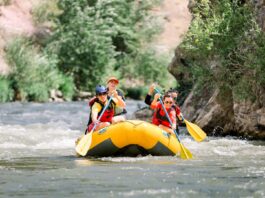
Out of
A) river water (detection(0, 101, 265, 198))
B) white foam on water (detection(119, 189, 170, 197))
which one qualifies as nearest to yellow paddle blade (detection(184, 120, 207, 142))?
river water (detection(0, 101, 265, 198))

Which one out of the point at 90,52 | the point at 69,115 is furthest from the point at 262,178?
Result: the point at 90,52

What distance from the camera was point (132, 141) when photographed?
30.5ft

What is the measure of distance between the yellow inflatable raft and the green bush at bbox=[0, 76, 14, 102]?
1925 cm

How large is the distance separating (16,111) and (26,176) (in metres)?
15.2

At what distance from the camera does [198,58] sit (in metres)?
15.0

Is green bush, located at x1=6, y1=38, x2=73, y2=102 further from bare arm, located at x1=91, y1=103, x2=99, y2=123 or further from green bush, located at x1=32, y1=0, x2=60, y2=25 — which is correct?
bare arm, located at x1=91, y1=103, x2=99, y2=123

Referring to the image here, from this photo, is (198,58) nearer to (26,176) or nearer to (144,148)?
(144,148)

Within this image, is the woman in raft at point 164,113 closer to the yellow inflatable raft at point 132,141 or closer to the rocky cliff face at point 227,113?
the yellow inflatable raft at point 132,141

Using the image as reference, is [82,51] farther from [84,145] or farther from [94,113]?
[84,145]

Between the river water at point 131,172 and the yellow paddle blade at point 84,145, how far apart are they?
0.11 m

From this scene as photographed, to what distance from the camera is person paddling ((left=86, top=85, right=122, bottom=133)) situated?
978 cm

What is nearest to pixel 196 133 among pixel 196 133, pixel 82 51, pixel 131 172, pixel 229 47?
pixel 196 133

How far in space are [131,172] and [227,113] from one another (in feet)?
22.6

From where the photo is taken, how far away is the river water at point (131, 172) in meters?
6.10
